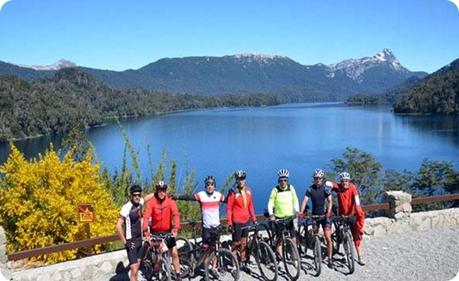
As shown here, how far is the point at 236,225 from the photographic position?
6.98 m

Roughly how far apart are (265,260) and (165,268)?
1.56 metres

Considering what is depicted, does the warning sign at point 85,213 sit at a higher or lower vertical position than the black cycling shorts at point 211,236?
higher

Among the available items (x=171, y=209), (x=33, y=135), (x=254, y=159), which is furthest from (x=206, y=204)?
(x=33, y=135)

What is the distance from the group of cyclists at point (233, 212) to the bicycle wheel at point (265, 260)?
0.67ft

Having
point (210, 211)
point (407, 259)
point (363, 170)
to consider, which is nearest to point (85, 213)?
point (210, 211)

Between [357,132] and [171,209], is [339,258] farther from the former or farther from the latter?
[357,132]

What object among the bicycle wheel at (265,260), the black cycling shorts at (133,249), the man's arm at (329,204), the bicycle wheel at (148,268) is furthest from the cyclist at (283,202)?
the black cycling shorts at (133,249)

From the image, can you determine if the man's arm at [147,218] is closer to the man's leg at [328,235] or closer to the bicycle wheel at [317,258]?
the bicycle wheel at [317,258]

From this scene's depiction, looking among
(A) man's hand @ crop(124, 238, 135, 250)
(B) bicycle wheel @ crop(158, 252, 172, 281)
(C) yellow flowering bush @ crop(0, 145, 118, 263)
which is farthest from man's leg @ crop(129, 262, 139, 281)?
(C) yellow flowering bush @ crop(0, 145, 118, 263)

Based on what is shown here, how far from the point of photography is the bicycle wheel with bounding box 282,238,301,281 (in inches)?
268

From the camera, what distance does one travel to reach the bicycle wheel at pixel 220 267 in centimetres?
675

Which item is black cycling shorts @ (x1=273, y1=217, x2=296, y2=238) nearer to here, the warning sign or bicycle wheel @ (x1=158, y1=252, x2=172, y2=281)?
bicycle wheel @ (x1=158, y1=252, x2=172, y2=281)

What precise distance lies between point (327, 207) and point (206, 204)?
193 centimetres

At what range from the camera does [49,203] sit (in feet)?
27.5
